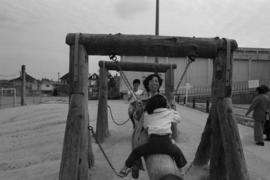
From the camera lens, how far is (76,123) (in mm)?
4074

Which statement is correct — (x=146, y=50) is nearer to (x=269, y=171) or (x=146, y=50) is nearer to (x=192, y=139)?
(x=269, y=171)

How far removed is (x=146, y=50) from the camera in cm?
442

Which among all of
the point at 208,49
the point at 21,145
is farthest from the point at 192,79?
the point at 208,49

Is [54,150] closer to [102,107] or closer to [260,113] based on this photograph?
[102,107]

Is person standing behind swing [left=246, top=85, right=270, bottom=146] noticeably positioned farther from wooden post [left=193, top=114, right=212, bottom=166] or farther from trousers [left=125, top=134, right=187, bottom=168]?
trousers [left=125, top=134, right=187, bottom=168]

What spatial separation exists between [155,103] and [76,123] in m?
0.99

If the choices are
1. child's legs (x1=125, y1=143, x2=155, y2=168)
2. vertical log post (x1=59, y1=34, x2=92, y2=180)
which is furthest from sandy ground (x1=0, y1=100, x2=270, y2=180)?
child's legs (x1=125, y1=143, x2=155, y2=168)

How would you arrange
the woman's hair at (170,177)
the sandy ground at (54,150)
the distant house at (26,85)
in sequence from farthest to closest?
the distant house at (26,85) → the sandy ground at (54,150) → the woman's hair at (170,177)

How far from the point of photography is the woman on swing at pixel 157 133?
11.9 ft

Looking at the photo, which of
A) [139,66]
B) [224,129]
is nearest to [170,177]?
[224,129]

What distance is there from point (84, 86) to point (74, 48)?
49 cm

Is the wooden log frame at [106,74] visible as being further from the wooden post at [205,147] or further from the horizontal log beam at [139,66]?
the wooden post at [205,147]

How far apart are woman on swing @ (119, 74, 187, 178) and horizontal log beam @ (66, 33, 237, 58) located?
27.0 inches

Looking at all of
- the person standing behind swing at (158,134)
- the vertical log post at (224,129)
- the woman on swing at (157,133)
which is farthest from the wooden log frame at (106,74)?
the person standing behind swing at (158,134)
